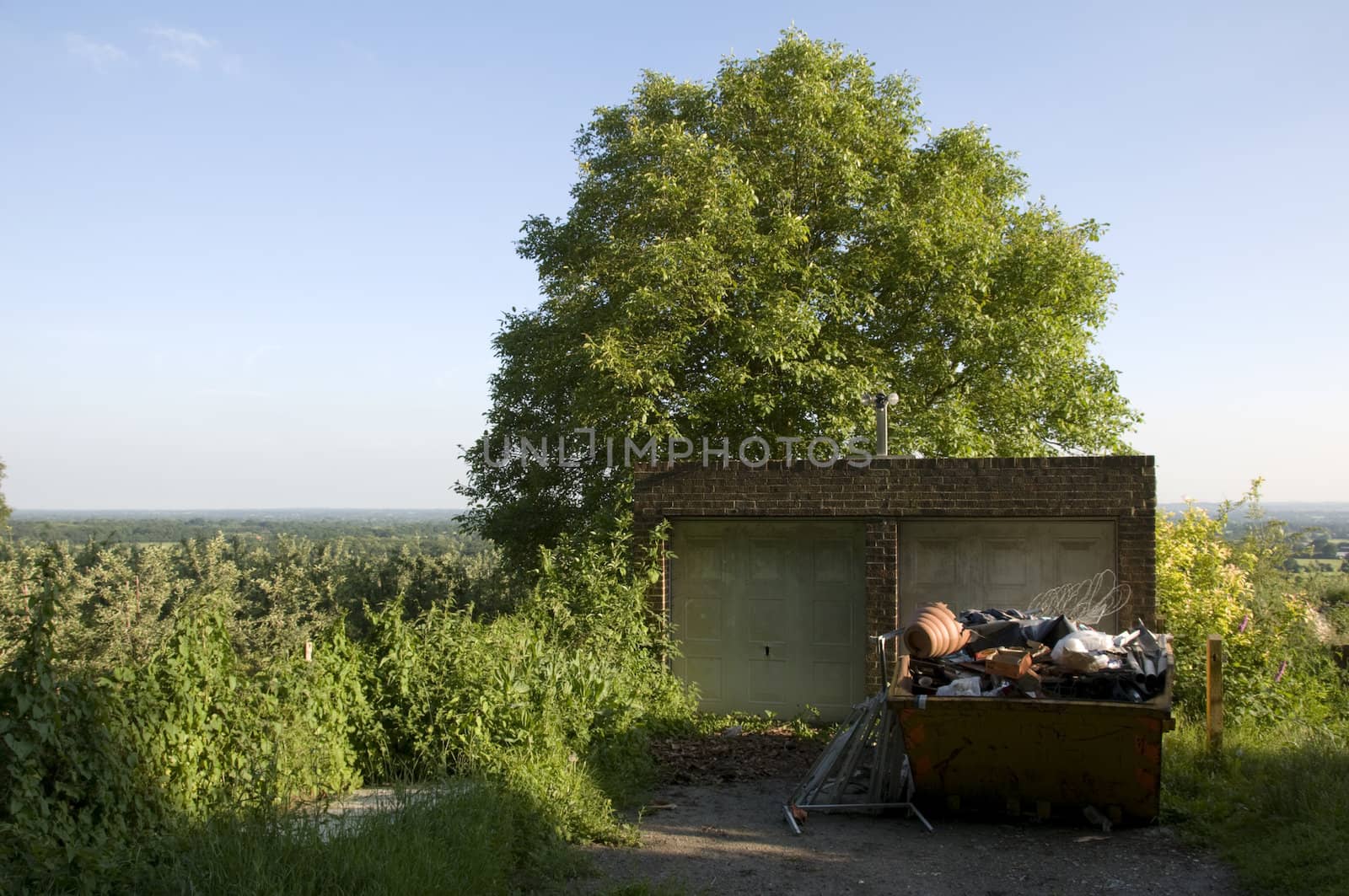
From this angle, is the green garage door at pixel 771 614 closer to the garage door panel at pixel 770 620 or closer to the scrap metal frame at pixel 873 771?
the garage door panel at pixel 770 620

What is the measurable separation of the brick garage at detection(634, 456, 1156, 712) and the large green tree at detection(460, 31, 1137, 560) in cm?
479

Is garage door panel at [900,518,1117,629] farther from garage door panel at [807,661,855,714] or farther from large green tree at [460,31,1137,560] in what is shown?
large green tree at [460,31,1137,560]

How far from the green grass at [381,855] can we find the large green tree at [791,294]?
1088 centimetres

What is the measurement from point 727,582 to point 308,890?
26.1 feet

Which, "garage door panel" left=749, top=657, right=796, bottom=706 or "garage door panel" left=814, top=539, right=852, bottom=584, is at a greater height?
"garage door panel" left=814, top=539, right=852, bottom=584

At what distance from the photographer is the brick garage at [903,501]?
11078 millimetres

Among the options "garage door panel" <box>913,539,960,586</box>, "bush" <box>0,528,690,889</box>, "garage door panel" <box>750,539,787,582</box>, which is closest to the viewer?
"bush" <box>0,528,690,889</box>

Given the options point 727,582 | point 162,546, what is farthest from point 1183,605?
point 162,546

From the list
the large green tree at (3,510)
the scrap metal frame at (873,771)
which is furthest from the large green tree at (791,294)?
the large green tree at (3,510)

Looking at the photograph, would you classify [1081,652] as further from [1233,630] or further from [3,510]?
[3,510]

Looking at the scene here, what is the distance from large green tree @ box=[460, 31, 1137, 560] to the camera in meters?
18.1

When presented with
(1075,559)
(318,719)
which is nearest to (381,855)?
(318,719)

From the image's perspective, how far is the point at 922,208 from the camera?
64.3ft

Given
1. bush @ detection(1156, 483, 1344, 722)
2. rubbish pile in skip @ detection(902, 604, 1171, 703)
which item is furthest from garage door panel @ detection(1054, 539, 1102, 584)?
rubbish pile in skip @ detection(902, 604, 1171, 703)
